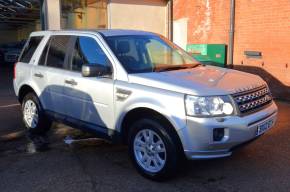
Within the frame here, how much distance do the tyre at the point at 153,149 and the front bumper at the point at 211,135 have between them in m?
0.17

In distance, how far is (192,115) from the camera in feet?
13.2

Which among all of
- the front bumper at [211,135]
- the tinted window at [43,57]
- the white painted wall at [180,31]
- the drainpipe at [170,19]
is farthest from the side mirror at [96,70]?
the drainpipe at [170,19]

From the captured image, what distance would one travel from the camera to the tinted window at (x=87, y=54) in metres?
5.03

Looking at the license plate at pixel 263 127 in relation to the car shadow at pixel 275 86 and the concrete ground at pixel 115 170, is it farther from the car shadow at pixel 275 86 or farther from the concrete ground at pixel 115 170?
the car shadow at pixel 275 86

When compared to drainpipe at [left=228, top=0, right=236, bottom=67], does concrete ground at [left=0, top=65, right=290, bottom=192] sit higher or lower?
lower

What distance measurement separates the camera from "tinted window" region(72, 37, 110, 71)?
→ 5.03 m

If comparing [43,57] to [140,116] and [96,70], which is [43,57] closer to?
[96,70]

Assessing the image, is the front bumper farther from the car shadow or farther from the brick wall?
the brick wall

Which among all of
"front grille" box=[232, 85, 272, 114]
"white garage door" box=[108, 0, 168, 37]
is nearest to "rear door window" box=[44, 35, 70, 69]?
"front grille" box=[232, 85, 272, 114]

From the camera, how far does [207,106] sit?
4.05m

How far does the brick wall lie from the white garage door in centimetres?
171

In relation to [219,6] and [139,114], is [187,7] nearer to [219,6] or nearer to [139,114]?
[219,6]

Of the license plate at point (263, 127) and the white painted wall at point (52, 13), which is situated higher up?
the white painted wall at point (52, 13)

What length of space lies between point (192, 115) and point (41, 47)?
130 inches
